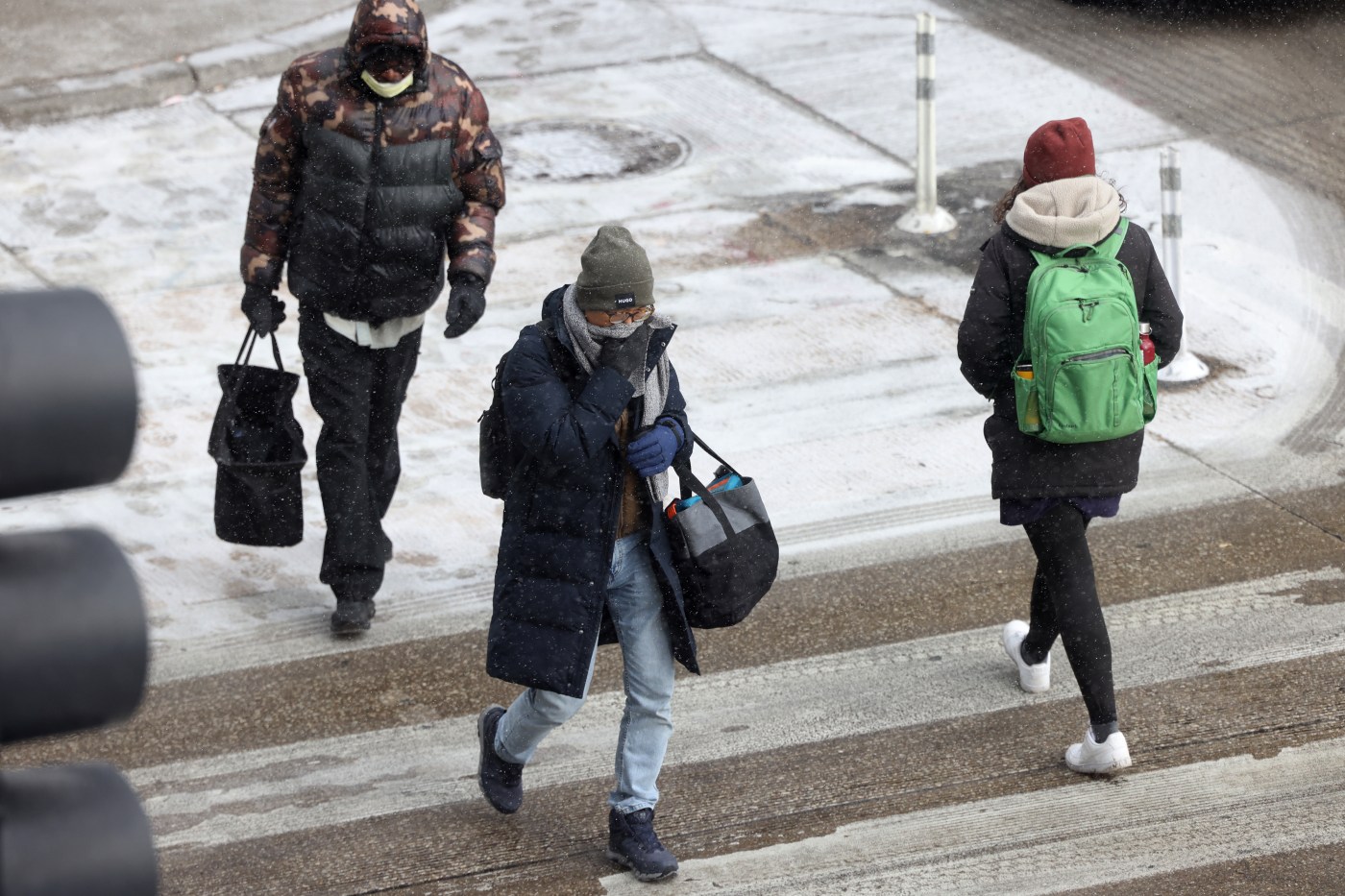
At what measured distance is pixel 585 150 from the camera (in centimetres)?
1158

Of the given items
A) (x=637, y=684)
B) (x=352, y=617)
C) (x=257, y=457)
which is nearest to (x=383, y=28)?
(x=257, y=457)

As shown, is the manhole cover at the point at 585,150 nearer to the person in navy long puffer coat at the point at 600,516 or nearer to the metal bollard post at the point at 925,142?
the metal bollard post at the point at 925,142

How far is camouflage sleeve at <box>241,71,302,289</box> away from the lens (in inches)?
228

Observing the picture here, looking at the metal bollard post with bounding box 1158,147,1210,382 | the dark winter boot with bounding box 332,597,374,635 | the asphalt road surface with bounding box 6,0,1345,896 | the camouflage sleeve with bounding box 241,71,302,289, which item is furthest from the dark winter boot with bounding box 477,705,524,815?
the metal bollard post with bounding box 1158,147,1210,382

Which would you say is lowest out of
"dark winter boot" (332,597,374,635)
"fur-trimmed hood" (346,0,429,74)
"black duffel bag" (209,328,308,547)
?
"dark winter boot" (332,597,374,635)

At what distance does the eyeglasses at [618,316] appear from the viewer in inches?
175

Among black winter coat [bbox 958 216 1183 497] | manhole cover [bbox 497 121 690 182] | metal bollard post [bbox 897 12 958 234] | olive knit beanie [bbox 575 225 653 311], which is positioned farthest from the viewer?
manhole cover [bbox 497 121 690 182]

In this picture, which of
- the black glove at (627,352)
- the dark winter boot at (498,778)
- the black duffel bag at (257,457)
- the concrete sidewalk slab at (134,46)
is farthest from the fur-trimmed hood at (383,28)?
the concrete sidewalk slab at (134,46)

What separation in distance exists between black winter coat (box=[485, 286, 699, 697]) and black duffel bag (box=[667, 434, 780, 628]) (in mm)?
59

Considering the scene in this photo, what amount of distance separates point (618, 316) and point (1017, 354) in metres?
1.27

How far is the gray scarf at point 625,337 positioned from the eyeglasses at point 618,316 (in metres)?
0.01

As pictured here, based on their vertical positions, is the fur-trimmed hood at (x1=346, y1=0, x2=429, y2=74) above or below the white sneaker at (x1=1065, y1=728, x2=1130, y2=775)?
above

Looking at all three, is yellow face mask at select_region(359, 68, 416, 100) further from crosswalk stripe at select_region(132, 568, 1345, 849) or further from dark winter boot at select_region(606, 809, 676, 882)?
dark winter boot at select_region(606, 809, 676, 882)

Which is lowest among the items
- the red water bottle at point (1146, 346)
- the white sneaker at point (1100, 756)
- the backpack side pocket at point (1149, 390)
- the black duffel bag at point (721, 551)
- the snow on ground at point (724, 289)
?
the snow on ground at point (724, 289)
